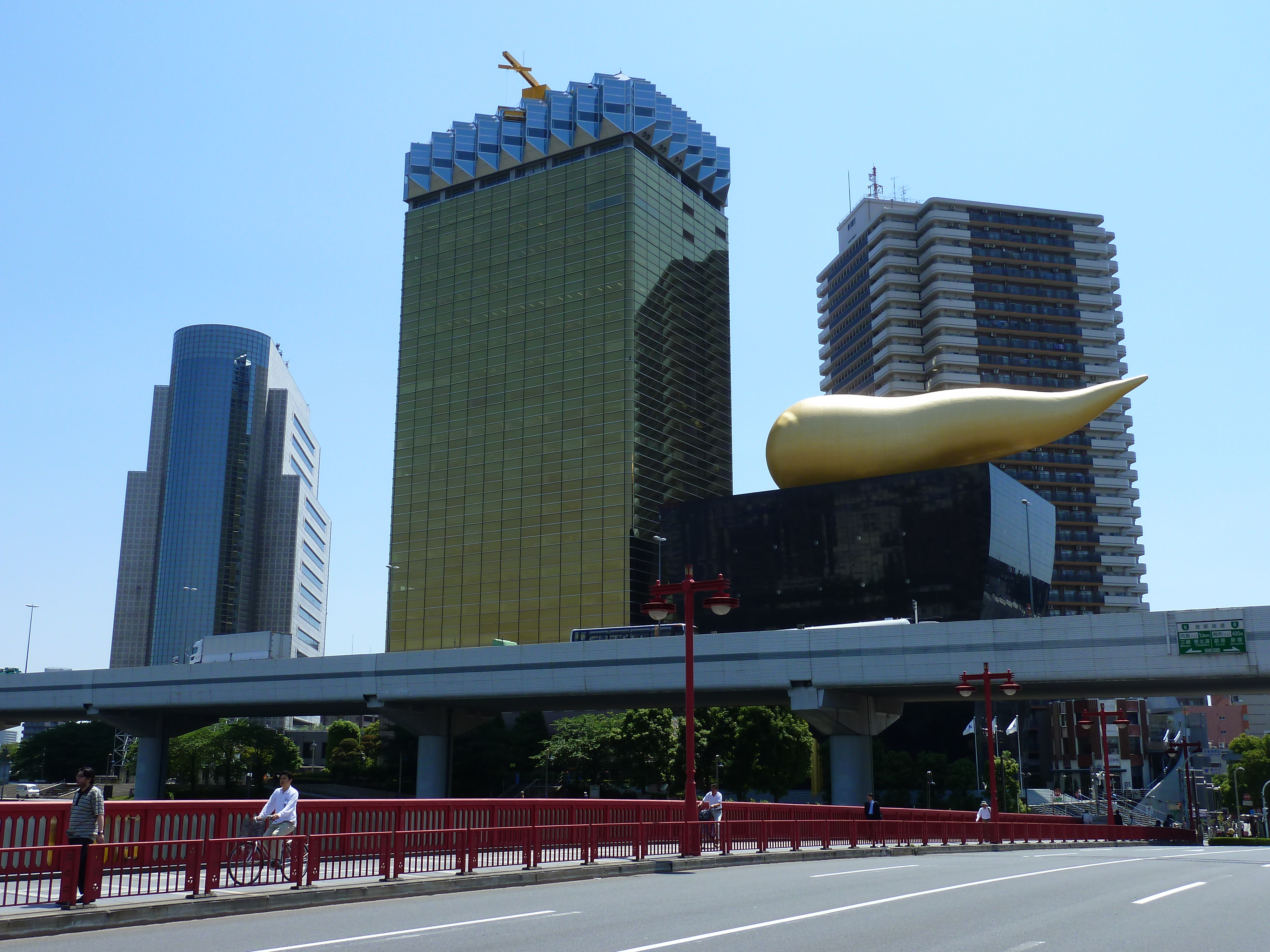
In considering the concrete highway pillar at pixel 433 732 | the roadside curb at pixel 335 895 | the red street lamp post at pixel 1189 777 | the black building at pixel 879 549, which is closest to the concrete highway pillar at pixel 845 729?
the black building at pixel 879 549

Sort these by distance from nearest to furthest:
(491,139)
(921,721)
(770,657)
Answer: (770,657) → (921,721) → (491,139)

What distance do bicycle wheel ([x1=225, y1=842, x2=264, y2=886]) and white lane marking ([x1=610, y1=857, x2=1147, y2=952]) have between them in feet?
26.8

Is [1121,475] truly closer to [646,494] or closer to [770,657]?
[646,494]

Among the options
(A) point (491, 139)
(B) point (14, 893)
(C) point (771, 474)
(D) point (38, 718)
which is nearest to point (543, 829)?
(B) point (14, 893)

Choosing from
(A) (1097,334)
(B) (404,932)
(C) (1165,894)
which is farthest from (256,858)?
(A) (1097,334)

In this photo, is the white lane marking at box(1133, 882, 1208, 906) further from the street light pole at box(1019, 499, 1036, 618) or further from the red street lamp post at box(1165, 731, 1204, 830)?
the street light pole at box(1019, 499, 1036, 618)

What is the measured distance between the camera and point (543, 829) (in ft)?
74.2

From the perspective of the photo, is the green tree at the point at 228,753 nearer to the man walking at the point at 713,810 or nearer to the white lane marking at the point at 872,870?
the man walking at the point at 713,810

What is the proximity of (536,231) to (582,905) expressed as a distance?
443 ft

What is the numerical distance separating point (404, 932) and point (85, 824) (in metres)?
4.86

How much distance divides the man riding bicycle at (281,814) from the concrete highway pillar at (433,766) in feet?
178

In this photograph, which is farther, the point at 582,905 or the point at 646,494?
the point at 646,494

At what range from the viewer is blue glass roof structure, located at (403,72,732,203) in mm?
145750

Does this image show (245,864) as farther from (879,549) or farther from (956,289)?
(956,289)
